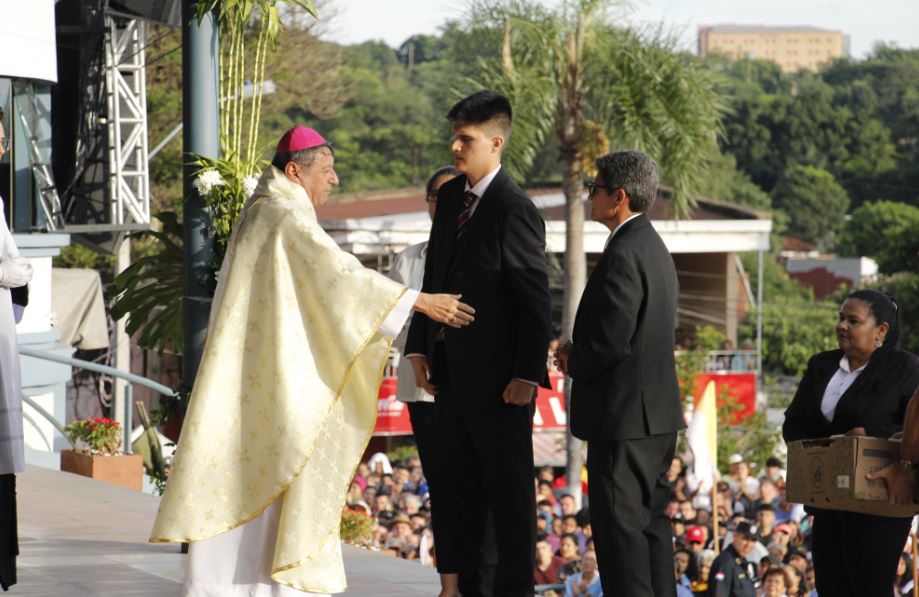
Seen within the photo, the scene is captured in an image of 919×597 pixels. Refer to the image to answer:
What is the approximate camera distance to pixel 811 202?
8219 centimetres

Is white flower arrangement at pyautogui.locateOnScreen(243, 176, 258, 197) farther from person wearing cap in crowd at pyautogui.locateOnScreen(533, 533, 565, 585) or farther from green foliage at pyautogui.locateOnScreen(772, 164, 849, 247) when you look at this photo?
green foliage at pyautogui.locateOnScreen(772, 164, 849, 247)

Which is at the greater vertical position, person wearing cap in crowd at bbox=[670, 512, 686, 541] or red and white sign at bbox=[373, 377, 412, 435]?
person wearing cap in crowd at bbox=[670, 512, 686, 541]

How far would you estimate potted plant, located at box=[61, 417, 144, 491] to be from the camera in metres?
10.9

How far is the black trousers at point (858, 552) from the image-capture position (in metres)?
5.53

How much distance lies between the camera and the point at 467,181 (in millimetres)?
5551

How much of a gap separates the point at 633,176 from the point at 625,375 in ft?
2.36

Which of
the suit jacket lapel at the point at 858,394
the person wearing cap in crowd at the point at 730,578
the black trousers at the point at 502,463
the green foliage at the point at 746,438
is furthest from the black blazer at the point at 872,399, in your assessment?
the green foliage at the point at 746,438

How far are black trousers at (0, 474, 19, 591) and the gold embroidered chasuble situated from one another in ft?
3.19

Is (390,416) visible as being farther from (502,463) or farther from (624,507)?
(624,507)

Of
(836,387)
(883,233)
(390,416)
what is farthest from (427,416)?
(883,233)

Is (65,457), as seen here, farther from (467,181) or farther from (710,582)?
(467,181)

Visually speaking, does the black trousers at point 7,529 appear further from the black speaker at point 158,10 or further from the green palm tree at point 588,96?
the green palm tree at point 588,96

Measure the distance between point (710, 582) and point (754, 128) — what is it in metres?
73.1

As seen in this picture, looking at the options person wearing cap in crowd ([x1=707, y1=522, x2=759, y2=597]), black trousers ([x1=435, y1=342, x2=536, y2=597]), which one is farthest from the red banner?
black trousers ([x1=435, y1=342, x2=536, y2=597])
